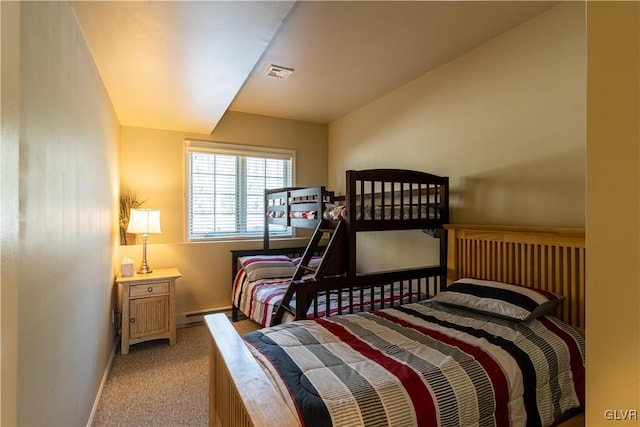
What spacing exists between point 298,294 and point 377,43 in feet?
6.44

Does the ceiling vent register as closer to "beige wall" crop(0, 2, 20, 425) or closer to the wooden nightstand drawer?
"beige wall" crop(0, 2, 20, 425)

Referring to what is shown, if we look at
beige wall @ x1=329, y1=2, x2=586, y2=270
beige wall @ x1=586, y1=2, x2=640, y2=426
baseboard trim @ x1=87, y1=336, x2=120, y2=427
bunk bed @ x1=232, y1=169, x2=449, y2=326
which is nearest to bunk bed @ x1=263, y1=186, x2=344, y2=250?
bunk bed @ x1=232, y1=169, x2=449, y2=326

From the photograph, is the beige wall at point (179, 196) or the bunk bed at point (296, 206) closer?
the bunk bed at point (296, 206)

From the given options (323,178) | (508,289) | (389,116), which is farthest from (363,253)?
(508,289)

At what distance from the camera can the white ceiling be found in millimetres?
1549

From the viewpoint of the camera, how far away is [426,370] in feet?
4.24

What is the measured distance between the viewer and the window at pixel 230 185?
3758 millimetres

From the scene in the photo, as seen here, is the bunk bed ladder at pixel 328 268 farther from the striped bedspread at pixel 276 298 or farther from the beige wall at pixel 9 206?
the beige wall at pixel 9 206

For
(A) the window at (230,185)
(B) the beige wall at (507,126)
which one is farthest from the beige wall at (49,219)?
(B) the beige wall at (507,126)

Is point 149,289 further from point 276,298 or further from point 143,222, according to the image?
point 276,298

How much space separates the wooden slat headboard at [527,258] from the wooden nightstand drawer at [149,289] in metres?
2.70

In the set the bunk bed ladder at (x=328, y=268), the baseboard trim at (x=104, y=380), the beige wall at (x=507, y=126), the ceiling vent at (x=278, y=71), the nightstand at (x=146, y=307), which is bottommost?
the baseboard trim at (x=104, y=380)

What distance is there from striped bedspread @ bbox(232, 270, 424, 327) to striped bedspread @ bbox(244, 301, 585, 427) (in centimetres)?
57

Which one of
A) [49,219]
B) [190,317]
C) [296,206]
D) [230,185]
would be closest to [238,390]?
[49,219]
